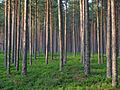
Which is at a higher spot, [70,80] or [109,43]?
[109,43]

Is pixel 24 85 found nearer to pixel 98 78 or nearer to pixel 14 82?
pixel 14 82

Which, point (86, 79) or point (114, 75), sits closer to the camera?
point (114, 75)

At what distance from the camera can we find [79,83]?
1492 centimetres

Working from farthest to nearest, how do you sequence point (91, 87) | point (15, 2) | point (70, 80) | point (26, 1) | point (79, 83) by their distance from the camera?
point (15, 2)
point (26, 1)
point (70, 80)
point (79, 83)
point (91, 87)

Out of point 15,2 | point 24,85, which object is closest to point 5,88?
point 24,85

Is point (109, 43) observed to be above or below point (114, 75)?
above

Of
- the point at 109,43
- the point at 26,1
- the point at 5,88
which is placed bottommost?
the point at 5,88

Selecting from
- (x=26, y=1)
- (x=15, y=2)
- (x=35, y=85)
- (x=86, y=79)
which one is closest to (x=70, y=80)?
(x=86, y=79)

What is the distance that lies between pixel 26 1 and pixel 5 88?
7204 millimetres

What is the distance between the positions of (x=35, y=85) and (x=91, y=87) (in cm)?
362

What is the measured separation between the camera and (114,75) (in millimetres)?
13953

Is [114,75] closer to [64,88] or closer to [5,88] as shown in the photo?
[64,88]

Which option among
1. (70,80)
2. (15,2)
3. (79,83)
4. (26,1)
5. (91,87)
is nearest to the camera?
(91,87)

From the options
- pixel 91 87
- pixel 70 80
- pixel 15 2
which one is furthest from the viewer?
pixel 15 2
